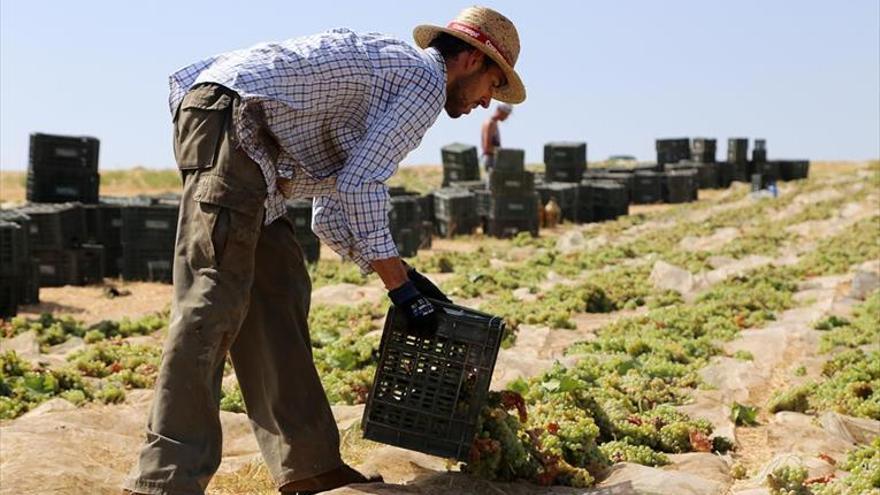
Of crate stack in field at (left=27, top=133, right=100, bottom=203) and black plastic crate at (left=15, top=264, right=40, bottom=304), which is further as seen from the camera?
crate stack in field at (left=27, top=133, right=100, bottom=203)

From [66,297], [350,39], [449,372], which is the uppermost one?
[350,39]

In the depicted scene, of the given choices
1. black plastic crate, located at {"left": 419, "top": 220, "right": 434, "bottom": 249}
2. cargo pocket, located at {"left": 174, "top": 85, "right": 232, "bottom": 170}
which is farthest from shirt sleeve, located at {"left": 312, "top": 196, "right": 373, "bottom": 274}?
black plastic crate, located at {"left": 419, "top": 220, "right": 434, "bottom": 249}

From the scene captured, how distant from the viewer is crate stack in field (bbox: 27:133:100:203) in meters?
14.7

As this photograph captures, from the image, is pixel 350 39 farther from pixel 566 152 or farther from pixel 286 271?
pixel 566 152

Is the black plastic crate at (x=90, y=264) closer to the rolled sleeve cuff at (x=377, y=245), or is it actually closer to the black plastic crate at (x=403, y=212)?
the black plastic crate at (x=403, y=212)

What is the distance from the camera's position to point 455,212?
19438 millimetres

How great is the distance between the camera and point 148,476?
3777 mm

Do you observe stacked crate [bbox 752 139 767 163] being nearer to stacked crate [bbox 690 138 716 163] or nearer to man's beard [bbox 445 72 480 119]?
stacked crate [bbox 690 138 716 163]

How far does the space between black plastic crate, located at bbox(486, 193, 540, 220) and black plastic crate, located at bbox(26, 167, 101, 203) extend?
719cm

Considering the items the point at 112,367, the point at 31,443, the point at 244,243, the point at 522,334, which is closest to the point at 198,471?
the point at 244,243

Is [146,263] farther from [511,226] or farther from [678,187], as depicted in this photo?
[678,187]

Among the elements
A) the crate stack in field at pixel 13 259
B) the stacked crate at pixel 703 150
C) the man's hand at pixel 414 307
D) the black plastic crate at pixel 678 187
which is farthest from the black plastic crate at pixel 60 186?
the stacked crate at pixel 703 150

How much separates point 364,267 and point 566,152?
21647 mm

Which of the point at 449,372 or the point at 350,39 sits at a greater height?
the point at 350,39
